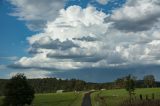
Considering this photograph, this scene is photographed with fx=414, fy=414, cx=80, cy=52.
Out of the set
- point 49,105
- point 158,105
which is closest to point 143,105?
point 158,105

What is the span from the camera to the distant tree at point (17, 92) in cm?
9162

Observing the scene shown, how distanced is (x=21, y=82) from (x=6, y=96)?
459cm

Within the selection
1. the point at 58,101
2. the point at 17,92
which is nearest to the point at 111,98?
the point at 58,101

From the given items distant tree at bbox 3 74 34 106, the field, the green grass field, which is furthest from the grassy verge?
distant tree at bbox 3 74 34 106

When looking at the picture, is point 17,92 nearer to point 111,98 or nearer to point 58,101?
point 58,101

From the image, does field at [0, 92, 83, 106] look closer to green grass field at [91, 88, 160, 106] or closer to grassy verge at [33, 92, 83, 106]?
grassy verge at [33, 92, 83, 106]

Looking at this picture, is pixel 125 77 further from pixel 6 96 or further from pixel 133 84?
pixel 6 96

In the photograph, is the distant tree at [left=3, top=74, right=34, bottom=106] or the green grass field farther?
the distant tree at [left=3, top=74, right=34, bottom=106]

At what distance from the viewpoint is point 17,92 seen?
91562mm

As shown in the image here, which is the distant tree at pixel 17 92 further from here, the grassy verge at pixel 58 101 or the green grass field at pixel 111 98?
the green grass field at pixel 111 98

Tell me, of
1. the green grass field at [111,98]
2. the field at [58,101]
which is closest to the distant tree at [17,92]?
the field at [58,101]

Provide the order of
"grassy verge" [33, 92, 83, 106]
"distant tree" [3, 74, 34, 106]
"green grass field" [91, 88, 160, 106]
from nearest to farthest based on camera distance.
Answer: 1. "green grass field" [91, 88, 160, 106]
2. "distant tree" [3, 74, 34, 106]
3. "grassy verge" [33, 92, 83, 106]

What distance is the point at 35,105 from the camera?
108438 mm

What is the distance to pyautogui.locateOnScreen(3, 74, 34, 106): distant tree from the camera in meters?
91.6
